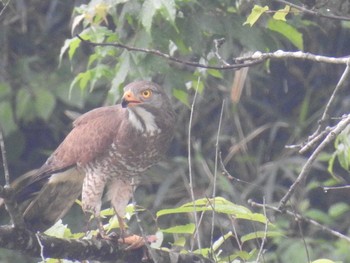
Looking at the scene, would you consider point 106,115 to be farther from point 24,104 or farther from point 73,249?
point 24,104

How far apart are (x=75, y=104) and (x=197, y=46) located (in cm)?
211

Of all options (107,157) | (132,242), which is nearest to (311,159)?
(132,242)

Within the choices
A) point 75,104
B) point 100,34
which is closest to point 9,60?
point 75,104

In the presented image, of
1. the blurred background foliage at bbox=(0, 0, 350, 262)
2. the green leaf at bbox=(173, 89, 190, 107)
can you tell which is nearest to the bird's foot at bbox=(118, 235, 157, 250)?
the green leaf at bbox=(173, 89, 190, 107)

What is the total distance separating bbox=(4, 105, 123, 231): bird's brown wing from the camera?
206 inches

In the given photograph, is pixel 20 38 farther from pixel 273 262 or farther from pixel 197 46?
pixel 197 46

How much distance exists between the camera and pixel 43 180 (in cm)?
536

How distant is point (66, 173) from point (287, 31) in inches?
52.0

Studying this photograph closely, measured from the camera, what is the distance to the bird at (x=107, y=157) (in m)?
5.15

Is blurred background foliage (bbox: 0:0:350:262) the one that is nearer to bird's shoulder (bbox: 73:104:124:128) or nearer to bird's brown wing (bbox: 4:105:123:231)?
bird's shoulder (bbox: 73:104:124:128)

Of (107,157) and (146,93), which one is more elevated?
(146,93)

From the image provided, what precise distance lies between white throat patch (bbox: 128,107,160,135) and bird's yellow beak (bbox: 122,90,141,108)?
0.06 meters

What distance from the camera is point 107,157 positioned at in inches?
204

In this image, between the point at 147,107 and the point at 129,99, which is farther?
the point at 147,107
